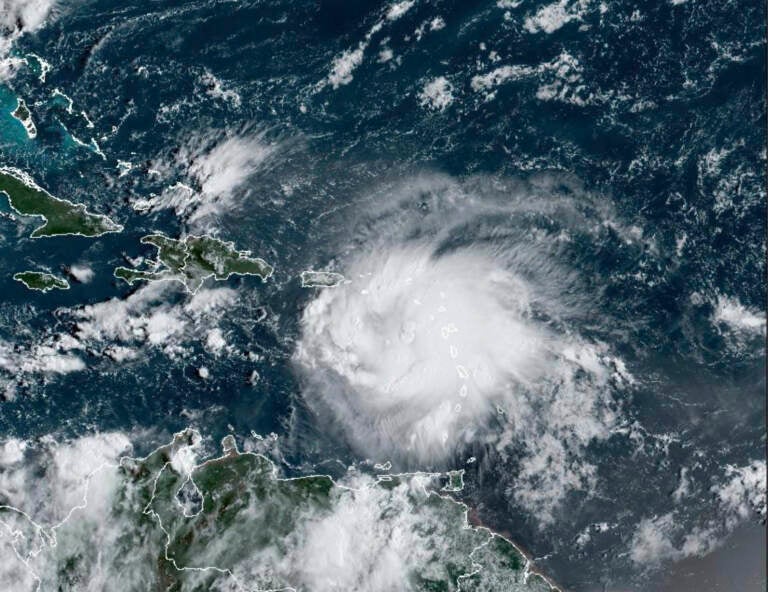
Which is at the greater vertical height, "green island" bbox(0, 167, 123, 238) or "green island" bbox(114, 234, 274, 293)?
"green island" bbox(0, 167, 123, 238)

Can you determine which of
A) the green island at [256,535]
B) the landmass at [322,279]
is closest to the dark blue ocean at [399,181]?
the landmass at [322,279]

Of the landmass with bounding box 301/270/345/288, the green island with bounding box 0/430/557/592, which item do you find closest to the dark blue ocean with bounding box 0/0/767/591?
the landmass with bounding box 301/270/345/288

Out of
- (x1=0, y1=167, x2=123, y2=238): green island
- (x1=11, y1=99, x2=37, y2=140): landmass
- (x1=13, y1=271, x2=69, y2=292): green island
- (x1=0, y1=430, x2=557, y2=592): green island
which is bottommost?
(x1=0, y1=430, x2=557, y2=592): green island

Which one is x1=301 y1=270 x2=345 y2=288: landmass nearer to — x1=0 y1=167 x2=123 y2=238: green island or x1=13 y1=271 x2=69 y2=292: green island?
x1=0 y1=167 x2=123 y2=238: green island

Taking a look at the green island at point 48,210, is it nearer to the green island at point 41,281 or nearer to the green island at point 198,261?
the green island at point 41,281

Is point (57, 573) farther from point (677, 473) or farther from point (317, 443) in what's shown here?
point (677, 473)
